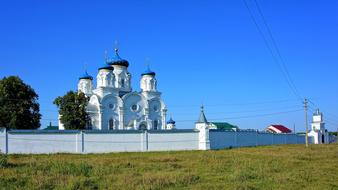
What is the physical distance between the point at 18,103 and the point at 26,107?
2.86 ft

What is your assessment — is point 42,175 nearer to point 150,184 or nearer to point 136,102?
point 150,184

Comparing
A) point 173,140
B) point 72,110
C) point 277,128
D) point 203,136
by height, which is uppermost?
point 72,110

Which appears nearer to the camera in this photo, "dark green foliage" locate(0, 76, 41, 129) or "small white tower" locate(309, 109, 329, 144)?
"dark green foliage" locate(0, 76, 41, 129)

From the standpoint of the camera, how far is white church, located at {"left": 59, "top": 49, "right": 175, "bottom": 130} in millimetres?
48125

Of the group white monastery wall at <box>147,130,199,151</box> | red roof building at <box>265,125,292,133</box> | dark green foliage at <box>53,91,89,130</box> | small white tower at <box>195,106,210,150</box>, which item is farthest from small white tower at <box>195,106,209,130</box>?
red roof building at <box>265,125,292,133</box>

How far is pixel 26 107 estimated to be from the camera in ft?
128

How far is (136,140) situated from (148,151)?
1.30m

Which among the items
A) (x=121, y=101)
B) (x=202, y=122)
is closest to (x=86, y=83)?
(x=121, y=101)

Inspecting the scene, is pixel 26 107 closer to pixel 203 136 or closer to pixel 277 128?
pixel 203 136

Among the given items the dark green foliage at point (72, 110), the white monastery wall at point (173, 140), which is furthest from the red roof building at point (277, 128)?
the dark green foliage at point (72, 110)

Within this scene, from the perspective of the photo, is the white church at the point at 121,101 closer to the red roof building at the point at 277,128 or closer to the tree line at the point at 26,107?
the tree line at the point at 26,107

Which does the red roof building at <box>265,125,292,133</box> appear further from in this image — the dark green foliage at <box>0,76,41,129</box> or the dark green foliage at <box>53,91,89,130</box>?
the dark green foliage at <box>0,76,41,129</box>

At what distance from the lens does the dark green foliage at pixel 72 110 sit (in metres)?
40.6

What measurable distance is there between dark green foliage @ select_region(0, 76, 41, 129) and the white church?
298 inches
